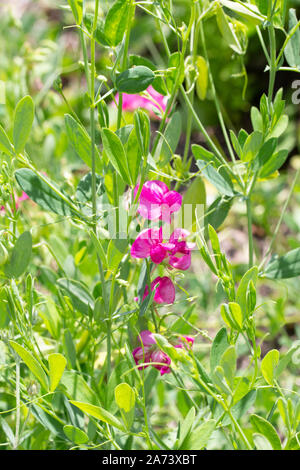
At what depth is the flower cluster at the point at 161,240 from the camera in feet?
2.06

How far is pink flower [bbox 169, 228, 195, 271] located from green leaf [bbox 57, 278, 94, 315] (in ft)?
0.49

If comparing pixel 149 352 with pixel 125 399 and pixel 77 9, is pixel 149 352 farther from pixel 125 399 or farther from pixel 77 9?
pixel 77 9

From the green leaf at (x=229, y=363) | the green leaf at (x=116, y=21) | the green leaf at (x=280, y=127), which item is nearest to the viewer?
the green leaf at (x=229, y=363)

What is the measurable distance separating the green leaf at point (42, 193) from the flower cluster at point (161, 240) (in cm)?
8

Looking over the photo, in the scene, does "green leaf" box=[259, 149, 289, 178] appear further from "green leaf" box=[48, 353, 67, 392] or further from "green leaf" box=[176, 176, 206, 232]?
"green leaf" box=[48, 353, 67, 392]

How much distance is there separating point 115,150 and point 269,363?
0.25 m

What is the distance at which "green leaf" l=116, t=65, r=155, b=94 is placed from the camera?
0.64 m

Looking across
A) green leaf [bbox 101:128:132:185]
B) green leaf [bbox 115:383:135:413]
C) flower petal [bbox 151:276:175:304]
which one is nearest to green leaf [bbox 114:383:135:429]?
green leaf [bbox 115:383:135:413]

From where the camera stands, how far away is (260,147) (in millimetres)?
721

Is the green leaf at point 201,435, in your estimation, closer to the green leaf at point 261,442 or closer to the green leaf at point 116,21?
the green leaf at point 261,442

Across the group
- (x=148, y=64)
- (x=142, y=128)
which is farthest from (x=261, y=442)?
(x=148, y=64)

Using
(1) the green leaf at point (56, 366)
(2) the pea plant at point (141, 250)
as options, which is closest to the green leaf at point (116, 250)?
(2) the pea plant at point (141, 250)
